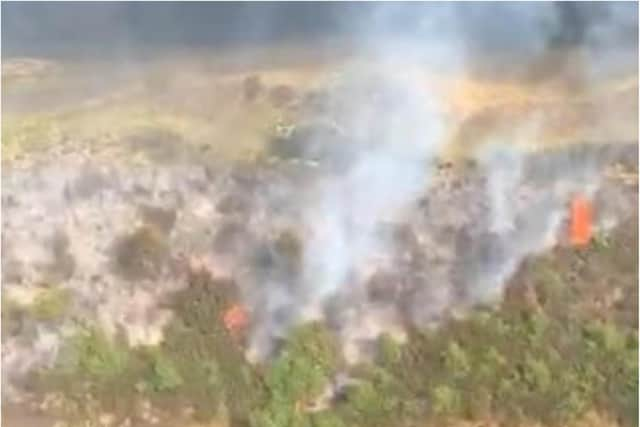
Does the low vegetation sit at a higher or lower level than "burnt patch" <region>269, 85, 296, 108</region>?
lower

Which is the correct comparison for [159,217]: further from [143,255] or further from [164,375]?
[164,375]

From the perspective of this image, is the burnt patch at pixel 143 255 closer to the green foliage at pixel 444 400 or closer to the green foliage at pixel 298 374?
the green foliage at pixel 298 374

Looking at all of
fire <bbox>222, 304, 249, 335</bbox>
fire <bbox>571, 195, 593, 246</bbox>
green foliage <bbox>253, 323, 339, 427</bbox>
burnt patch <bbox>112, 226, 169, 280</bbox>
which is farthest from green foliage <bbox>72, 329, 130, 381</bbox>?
fire <bbox>571, 195, 593, 246</bbox>

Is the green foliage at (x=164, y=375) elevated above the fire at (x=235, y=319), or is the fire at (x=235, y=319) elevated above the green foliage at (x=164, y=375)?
the fire at (x=235, y=319)

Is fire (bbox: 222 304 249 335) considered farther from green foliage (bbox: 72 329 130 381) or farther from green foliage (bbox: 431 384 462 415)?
green foliage (bbox: 431 384 462 415)

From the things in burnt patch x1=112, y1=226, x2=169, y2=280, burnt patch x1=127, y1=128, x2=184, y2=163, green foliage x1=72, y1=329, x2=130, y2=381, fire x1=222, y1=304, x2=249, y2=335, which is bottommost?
green foliage x1=72, y1=329, x2=130, y2=381

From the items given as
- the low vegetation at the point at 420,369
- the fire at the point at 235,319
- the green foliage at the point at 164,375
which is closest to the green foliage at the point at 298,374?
the low vegetation at the point at 420,369

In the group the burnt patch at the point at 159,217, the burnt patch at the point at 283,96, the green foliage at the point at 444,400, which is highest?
the burnt patch at the point at 283,96
